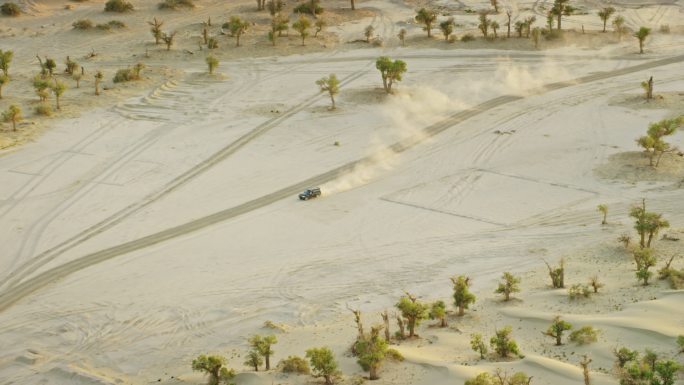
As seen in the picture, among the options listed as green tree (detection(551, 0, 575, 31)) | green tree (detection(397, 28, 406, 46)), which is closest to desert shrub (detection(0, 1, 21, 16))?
green tree (detection(397, 28, 406, 46))

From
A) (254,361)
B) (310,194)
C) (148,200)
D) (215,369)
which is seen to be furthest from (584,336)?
(148,200)

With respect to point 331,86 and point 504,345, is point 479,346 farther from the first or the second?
point 331,86

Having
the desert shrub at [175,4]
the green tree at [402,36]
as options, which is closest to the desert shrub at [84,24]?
the desert shrub at [175,4]

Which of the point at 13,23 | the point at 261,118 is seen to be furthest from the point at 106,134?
the point at 13,23

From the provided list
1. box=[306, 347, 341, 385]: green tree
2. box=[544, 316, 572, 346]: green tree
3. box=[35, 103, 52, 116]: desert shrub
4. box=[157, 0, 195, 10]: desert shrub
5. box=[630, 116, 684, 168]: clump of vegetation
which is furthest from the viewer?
box=[157, 0, 195, 10]: desert shrub

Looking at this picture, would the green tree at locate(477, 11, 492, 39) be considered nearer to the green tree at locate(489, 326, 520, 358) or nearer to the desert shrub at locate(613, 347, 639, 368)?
the green tree at locate(489, 326, 520, 358)

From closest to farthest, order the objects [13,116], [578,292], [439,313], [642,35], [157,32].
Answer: [439,313] → [578,292] → [13,116] → [642,35] → [157,32]
